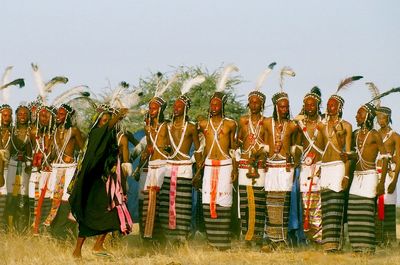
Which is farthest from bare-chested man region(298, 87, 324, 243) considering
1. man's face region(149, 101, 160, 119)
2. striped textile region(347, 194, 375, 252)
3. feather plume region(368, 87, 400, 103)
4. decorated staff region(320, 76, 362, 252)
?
man's face region(149, 101, 160, 119)

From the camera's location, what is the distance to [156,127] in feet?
48.9

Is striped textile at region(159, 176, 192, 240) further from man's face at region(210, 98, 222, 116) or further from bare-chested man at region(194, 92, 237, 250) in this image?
man's face at region(210, 98, 222, 116)

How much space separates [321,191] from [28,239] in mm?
4290

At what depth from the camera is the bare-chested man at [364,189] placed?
44.2 ft

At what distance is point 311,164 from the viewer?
14.2m

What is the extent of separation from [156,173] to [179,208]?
63cm

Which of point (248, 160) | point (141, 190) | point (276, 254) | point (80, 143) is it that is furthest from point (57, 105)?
point (276, 254)

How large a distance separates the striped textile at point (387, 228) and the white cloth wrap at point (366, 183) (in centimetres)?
204

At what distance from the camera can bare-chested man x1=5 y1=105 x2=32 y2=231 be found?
16203 millimetres

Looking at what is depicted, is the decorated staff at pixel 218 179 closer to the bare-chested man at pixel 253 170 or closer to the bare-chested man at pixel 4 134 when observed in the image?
the bare-chested man at pixel 253 170

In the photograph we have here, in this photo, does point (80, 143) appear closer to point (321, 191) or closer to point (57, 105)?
point (57, 105)

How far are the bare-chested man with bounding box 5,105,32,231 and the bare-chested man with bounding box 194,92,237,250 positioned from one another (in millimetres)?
3476

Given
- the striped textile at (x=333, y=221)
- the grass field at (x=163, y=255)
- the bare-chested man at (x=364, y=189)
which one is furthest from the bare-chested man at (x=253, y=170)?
the bare-chested man at (x=364, y=189)

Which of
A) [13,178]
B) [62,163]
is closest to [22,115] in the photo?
[13,178]
